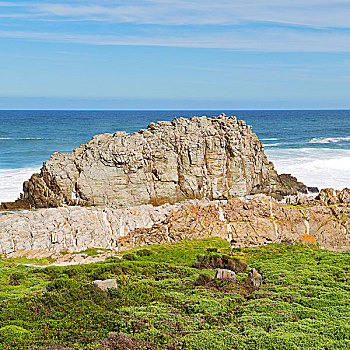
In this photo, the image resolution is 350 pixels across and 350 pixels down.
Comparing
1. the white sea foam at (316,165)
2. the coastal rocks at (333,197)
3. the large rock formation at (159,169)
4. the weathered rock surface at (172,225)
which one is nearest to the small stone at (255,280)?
the weathered rock surface at (172,225)

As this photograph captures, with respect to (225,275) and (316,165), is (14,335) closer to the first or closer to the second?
(225,275)

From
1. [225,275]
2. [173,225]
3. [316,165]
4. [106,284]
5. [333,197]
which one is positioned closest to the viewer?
[106,284]

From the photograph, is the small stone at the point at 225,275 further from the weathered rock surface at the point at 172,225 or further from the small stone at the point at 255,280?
the weathered rock surface at the point at 172,225

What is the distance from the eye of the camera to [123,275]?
1861 centimetres

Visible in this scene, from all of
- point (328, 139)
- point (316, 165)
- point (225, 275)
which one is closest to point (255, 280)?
point (225, 275)

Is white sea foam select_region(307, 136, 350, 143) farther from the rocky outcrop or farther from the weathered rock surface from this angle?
the rocky outcrop

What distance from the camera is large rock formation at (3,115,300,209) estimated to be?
117 ft

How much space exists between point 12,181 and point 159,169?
22051 millimetres

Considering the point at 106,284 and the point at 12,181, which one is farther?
the point at 12,181

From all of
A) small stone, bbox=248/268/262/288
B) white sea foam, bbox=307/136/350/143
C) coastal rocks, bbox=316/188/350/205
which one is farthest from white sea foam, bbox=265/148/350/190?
small stone, bbox=248/268/262/288

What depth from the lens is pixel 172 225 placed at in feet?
103

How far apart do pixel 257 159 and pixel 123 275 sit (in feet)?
88.1

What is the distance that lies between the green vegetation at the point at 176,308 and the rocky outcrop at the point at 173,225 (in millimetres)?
6852

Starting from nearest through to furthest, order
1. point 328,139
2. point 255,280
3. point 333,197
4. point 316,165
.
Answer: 1. point 255,280
2. point 333,197
3. point 316,165
4. point 328,139
